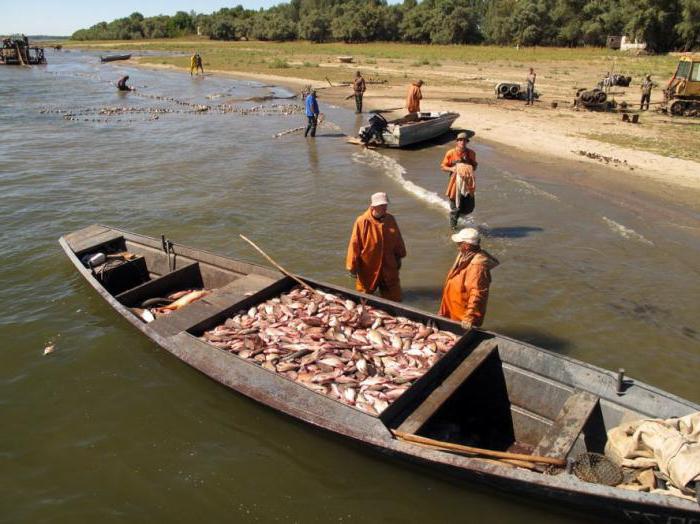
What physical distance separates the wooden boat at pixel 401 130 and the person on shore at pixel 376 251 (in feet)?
46.5

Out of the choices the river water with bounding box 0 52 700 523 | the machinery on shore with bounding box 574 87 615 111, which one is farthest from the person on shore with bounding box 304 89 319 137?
the machinery on shore with bounding box 574 87 615 111

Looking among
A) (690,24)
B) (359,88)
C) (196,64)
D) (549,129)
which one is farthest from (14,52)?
(690,24)

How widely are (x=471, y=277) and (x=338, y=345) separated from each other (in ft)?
6.73

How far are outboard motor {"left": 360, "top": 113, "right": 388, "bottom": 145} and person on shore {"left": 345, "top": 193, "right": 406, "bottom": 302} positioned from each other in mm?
14521

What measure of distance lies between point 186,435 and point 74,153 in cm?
2004

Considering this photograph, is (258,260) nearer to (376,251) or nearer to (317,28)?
(376,251)

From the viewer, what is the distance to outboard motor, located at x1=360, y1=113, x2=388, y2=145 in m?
21.9

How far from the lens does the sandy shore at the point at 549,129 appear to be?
57.0 ft

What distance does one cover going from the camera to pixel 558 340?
9.30m

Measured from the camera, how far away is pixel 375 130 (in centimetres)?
2200

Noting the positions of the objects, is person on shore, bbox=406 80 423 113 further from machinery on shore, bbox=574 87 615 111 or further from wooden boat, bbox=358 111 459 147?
machinery on shore, bbox=574 87 615 111

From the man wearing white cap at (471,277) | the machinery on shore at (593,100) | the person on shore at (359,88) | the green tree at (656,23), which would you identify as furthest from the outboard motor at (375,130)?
the green tree at (656,23)

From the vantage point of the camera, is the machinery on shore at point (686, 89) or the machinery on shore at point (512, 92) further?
the machinery on shore at point (512, 92)

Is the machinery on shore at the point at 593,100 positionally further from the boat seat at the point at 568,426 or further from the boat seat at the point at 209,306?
the boat seat at the point at 568,426
